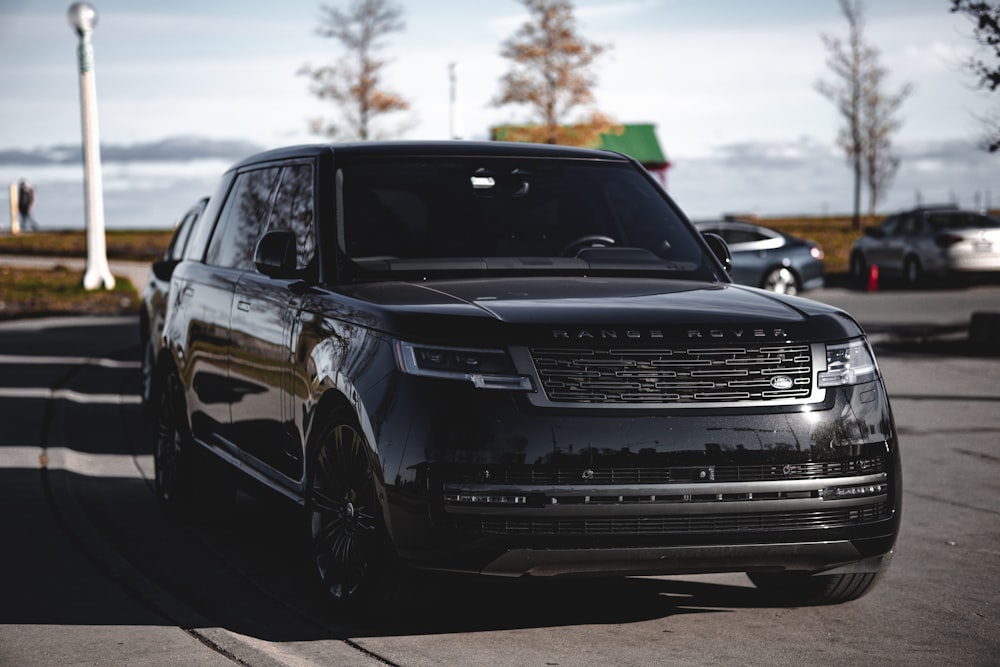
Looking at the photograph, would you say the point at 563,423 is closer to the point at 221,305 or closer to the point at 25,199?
the point at 221,305

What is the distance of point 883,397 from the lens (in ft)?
17.7

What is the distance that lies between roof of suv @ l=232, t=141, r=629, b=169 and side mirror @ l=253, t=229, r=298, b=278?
1.89 ft

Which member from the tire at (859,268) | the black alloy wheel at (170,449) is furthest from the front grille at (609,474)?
the tire at (859,268)

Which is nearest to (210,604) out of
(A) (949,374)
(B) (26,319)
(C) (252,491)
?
(C) (252,491)

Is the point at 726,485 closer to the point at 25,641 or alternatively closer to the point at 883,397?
the point at 883,397

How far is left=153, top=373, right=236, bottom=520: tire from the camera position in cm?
792

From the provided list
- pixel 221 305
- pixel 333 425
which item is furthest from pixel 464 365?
pixel 221 305

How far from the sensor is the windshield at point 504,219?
252 inches

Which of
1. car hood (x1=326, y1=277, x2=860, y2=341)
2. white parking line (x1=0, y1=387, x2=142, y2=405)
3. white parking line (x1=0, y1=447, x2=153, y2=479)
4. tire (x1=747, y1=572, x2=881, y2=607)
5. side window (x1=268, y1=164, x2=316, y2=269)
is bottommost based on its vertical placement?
white parking line (x1=0, y1=387, x2=142, y2=405)

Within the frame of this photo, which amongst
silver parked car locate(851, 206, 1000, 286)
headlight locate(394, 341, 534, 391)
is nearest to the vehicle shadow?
headlight locate(394, 341, 534, 391)

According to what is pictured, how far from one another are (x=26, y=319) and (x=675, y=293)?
19.0 metres

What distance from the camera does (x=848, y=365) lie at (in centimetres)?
534

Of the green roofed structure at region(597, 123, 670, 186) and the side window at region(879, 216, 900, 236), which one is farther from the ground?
the green roofed structure at region(597, 123, 670, 186)

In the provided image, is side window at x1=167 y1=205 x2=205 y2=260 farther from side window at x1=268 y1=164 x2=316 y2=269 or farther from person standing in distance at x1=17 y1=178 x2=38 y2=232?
person standing in distance at x1=17 y1=178 x2=38 y2=232
